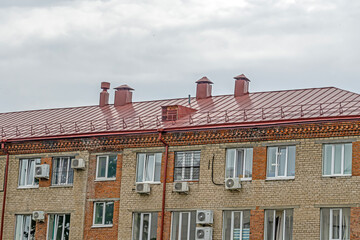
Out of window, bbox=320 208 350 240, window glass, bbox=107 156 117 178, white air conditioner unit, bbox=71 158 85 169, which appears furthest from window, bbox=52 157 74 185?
window, bbox=320 208 350 240

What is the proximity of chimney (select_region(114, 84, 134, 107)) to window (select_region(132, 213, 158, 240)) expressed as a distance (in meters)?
9.88

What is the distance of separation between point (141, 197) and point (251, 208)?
5.19 meters

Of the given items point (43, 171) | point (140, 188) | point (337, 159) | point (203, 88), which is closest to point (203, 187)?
point (140, 188)

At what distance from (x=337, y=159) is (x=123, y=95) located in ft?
50.9

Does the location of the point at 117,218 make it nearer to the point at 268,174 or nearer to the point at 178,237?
the point at 178,237

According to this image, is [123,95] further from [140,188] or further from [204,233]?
[204,233]

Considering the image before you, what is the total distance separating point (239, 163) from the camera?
40.4m

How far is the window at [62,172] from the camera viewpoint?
4416cm

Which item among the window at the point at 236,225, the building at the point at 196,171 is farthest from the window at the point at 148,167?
the window at the point at 236,225

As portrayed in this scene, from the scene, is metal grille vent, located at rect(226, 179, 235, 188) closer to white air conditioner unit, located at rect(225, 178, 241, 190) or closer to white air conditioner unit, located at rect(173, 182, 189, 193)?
white air conditioner unit, located at rect(225, 178, 241, 190)

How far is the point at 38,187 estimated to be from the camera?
4462cm

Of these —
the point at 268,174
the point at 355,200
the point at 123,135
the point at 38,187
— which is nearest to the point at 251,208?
the point at 268,174

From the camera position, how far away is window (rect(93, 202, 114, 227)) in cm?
4256

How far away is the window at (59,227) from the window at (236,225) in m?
7.68
